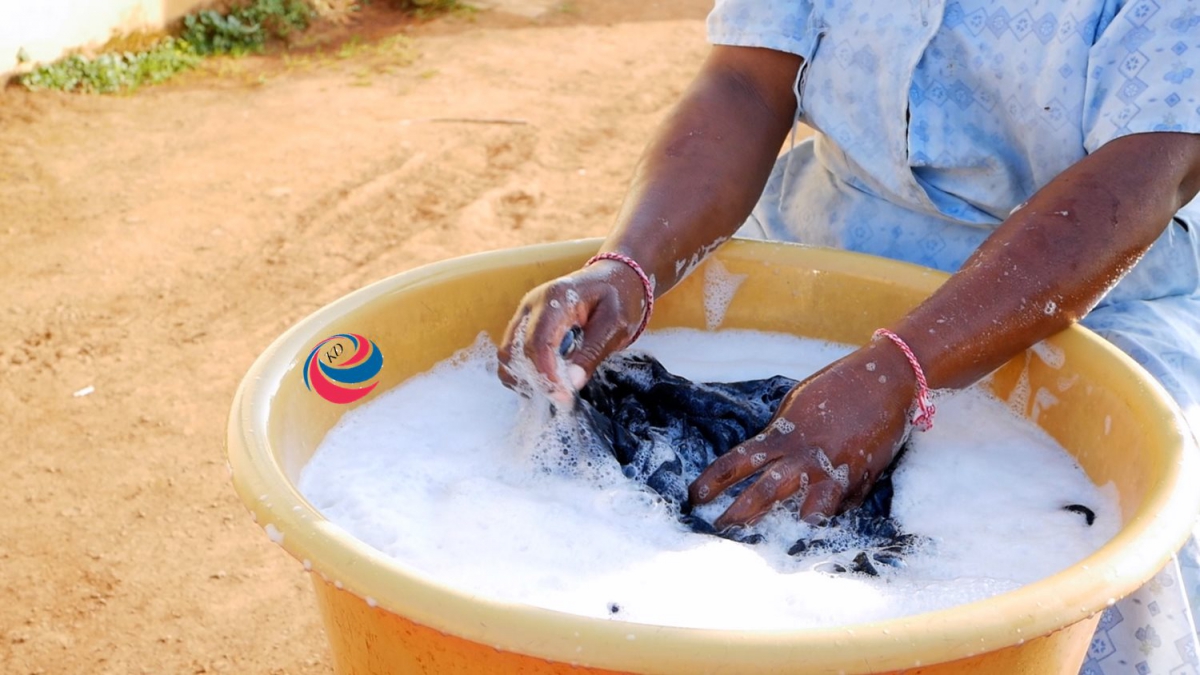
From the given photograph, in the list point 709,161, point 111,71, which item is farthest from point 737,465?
point 111,71

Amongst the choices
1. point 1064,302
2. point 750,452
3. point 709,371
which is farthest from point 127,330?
point 1064,302

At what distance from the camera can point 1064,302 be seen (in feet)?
4.42

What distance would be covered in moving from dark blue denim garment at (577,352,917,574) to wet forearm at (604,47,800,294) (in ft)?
0.49

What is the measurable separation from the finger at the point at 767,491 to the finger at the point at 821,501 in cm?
1

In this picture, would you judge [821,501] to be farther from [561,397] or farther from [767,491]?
[561,397]

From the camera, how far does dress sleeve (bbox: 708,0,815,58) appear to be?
1.62 meters

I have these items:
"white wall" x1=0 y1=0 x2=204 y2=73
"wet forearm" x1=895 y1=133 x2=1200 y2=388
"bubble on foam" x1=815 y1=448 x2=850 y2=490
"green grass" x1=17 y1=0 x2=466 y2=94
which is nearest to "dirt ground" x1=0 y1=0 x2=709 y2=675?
"green grass" x1=17 y1=0 x2=466 y2=94

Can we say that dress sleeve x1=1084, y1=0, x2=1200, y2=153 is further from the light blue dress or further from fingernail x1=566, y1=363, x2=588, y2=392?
fingernail x1=566, y1=363, x2=588, y2=392

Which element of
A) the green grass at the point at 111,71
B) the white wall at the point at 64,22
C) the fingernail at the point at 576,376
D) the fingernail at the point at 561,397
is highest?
the fingernail at the point at 576,376

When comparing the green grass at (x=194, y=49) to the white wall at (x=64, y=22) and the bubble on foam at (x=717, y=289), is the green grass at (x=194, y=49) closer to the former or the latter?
the white wall at (x=64, y=22)

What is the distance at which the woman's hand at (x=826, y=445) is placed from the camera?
1.22m

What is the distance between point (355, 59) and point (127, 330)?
8.83 ft

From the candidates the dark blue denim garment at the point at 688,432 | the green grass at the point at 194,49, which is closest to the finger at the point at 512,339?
the dark blue denim garment at the point at 688,432

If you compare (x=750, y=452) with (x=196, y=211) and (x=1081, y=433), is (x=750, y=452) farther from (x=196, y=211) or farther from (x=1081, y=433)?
(x=196, y=211)
